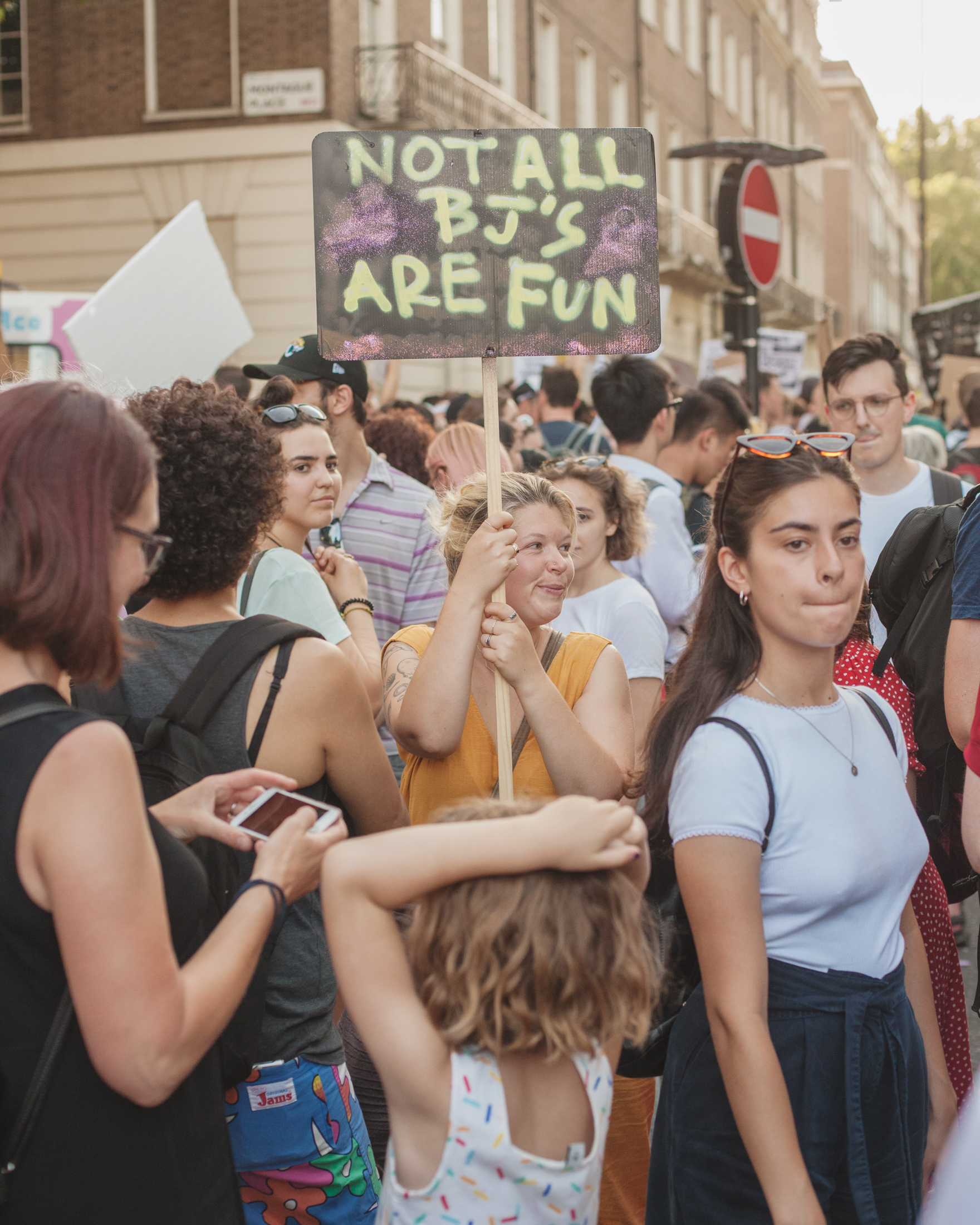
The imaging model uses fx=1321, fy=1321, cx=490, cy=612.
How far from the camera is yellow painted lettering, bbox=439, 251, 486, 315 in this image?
8.84 ft

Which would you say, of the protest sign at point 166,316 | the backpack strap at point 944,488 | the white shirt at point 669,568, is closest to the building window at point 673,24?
the protest sign at point 166,316

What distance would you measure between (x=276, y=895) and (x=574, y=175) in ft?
5.30

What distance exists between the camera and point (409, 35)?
696 inches

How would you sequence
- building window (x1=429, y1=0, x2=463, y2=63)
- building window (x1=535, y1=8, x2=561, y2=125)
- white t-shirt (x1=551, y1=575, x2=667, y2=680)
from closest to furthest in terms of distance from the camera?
white t-shirt (x1=551, y1=575, x2=667, y2=680) < building window (x1=429, y1=0, x2=463, y2=63) < building window (x1=535, y1=8, x2=561, y2=125)

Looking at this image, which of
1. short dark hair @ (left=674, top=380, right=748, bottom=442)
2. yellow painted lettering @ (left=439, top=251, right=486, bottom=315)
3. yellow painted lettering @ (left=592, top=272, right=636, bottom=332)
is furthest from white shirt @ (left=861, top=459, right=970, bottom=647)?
yellow painted lettering @ (left=439, top=251, right=486, bottom=315)

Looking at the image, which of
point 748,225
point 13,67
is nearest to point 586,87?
point 13,67

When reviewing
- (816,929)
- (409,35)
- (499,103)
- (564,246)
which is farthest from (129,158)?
(816,929)

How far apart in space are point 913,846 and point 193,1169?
1280 millimetres

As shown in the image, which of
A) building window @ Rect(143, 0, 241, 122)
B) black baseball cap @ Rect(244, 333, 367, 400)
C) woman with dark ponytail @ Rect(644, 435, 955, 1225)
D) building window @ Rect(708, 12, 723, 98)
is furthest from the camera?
building window @ Rect(708, 12, 723, 98)

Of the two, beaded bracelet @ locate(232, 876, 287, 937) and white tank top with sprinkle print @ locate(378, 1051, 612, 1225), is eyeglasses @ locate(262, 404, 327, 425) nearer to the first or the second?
beaded bracelet @ locate(232, 876, 287, 937)

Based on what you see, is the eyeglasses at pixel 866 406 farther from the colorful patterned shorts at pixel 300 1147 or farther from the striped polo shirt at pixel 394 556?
the colorful patterned shorts at pixel 300 1147

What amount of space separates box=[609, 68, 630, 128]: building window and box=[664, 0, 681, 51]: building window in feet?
11.5

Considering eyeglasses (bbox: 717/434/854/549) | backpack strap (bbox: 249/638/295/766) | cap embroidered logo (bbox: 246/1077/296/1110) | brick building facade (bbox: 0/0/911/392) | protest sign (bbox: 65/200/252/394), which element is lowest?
cap embroidered logo (bbox: 246/1077/296/1110)

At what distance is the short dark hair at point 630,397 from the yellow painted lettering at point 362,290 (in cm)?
299
